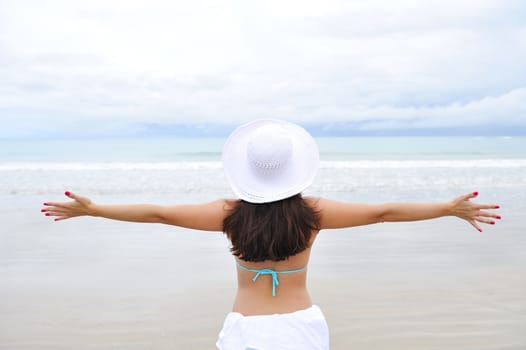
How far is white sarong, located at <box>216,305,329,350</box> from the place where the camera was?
82.7 inches

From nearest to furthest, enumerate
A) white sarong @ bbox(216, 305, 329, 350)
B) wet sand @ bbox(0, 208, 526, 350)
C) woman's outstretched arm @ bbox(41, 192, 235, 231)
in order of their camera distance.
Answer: white sarong @ bbox(216, 305, 329, 350), woman's outstretched arm @ bbox(41, 192, 235, 231), wet sand @ bbox(0, 208, 526, 350)

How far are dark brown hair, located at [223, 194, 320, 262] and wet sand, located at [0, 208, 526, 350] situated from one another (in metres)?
1.96

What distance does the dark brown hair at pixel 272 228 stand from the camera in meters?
2.11

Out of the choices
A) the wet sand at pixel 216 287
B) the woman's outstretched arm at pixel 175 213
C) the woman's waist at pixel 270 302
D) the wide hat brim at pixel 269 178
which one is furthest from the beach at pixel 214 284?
the wide hat brim at pixel 269 178

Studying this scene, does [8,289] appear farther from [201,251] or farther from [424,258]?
[424,258]

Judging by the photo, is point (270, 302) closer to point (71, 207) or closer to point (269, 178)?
point (269, 178)

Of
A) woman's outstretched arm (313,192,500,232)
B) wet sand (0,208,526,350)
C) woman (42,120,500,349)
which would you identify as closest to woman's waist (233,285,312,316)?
woman (42,120,500,349)

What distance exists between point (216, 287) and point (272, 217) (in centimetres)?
319

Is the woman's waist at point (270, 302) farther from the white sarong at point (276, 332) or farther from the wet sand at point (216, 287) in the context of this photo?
the wet sand at point (216, 287)

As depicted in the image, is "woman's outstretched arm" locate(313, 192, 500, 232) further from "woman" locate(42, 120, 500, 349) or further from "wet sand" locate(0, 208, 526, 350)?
"wet sand" locate(0, 208, 526, 350)

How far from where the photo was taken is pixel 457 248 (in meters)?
6.66

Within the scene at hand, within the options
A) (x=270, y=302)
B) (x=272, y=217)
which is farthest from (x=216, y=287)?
(x=272, y=217)

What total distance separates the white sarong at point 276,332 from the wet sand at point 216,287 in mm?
1789

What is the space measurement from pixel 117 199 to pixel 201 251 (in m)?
5.51
